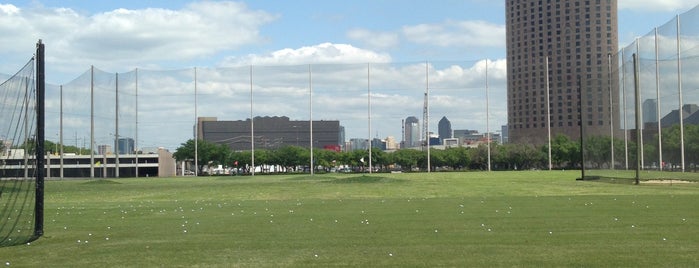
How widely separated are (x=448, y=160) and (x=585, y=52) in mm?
68442

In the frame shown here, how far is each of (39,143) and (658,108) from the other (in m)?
34.4

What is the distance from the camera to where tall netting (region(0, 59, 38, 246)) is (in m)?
15.6

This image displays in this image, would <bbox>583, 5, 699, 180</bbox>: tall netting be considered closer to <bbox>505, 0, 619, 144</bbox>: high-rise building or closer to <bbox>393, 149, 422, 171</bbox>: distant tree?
<bbox>393, 149, 422, 171</bbox>: distant tree

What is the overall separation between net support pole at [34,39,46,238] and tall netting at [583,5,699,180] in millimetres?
29643

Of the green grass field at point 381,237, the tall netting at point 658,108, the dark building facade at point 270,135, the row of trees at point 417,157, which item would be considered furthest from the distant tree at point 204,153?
the green grass field at point 381,237

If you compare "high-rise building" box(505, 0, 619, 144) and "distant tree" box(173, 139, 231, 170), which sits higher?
"high-rise building" box(505, 0, 619, 144)

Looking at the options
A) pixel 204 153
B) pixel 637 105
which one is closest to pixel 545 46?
pixel 204 153

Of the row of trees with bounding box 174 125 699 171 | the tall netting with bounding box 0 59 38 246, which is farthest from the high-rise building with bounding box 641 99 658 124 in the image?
the row of trees with bounding box 174 125 699 171

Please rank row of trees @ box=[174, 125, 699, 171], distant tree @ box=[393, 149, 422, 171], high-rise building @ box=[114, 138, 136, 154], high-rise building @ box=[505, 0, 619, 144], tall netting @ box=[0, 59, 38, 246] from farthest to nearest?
high-rise building @ box=[505, 0, 619, 144] < distant tree @ box=[393, 149, 422, 171] < row of trees @ box=[174, 125, 699, 171] < high-rise building @ box=[114, 138, 136, 154] < tall netting @ box=[0, 59, 38, 246]

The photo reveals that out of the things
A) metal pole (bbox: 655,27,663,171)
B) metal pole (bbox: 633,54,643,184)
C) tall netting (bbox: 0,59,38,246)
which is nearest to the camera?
tall netting (bbox: 0,59,38,246)

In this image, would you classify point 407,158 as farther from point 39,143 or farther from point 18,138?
point 39,143

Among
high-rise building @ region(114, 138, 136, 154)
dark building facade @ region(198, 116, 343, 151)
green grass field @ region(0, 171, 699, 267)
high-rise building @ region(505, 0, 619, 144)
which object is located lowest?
green grass field @ region(0, 171, 699, 267)

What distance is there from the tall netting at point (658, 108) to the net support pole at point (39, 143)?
29.6 metres

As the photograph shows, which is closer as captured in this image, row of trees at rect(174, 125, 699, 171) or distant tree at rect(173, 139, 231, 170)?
distant tree at rect(173, 139, 231, 170)
